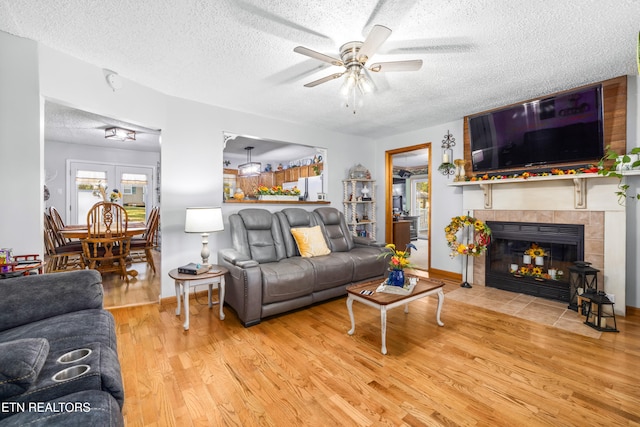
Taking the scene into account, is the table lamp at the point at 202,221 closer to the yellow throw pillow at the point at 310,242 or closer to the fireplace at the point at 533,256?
the yellow throw pillow at the point at 310,242

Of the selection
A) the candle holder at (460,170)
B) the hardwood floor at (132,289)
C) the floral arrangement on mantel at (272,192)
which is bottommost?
the hardwood floor at (132,289)

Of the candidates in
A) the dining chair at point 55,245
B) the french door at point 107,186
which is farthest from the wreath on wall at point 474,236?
the french door at point 107,186

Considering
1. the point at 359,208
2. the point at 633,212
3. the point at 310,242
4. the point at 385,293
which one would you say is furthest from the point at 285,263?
the point at 633,212

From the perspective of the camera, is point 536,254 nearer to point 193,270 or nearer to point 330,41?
point 330,41

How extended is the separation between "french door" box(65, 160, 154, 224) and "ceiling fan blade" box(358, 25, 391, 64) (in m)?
6.70

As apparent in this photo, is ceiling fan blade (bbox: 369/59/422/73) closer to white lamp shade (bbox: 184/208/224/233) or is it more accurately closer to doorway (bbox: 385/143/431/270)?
white lamp shade (bbox: 184/208/224/233)

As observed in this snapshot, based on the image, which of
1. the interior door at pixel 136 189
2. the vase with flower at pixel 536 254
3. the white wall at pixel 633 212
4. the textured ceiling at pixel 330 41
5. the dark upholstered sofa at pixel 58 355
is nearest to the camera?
the dark upholstered sofa at pixel 58 355

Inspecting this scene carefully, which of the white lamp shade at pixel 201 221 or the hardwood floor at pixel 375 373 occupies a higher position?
the white lamp shade at pixel 201 221

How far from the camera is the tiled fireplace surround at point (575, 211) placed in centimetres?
297

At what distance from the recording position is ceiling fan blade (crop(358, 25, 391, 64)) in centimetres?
172

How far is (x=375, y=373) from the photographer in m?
1.99

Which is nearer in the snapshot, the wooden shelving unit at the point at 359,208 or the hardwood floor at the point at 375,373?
the hardwood floor at the point at 375,373

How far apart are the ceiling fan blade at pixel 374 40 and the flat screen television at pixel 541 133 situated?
2551 millimetres

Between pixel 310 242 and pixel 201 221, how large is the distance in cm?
141
